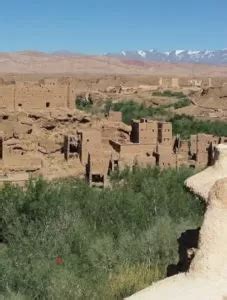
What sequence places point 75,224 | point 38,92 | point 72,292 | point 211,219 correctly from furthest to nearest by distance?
1. point 38,92
2. point 75,224
3. point 72,292
4. point 211,219

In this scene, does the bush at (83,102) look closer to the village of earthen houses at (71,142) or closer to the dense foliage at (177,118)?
the dense foliage at (177,118)

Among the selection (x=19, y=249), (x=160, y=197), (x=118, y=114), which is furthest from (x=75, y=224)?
(x=118, y=114)

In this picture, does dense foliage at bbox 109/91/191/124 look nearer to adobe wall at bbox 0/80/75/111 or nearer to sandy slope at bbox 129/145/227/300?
adobe wall at bbox 0/80/75/111

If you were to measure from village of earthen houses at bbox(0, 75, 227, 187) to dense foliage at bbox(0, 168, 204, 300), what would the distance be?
1.21 meters

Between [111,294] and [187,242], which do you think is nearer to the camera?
[187,242]

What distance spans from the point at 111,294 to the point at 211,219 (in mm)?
4044

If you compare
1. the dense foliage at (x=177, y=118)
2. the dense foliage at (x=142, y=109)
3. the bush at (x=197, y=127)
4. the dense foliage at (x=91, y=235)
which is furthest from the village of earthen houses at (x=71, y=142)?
the dense foliage at (x=142, y=109)

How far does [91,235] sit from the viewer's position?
44.0 feet

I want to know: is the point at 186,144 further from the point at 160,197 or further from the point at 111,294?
the point at 111,294

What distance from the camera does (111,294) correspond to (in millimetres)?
8047

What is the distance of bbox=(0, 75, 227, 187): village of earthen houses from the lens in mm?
21422

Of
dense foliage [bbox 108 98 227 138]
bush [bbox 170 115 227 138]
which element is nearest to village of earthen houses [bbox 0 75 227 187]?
dense foliage [bbox 108 98 227 138]

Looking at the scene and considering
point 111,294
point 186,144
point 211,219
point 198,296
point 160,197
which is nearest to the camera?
point 198,296

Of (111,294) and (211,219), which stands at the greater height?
(211,219)
